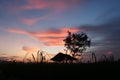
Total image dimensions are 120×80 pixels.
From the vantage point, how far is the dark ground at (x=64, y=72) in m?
4.43

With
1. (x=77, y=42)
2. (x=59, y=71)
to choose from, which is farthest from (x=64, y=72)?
(x=77, y=42)

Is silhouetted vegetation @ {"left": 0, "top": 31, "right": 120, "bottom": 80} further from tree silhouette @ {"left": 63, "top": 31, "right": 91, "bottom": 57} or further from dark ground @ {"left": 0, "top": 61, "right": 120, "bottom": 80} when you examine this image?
tree silhouette @ {"left": 63, "top": 31, "right": 91, "bottom": 57}

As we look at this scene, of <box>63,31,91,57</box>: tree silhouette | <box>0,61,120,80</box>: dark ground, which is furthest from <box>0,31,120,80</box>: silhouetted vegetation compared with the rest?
<box>63,31,91,57</box>: tree silhouette

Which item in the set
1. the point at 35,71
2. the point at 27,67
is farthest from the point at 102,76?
the point at 27,67

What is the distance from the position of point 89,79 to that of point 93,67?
1.39ft

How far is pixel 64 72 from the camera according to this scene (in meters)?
4.77

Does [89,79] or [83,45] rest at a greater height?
[83,45]

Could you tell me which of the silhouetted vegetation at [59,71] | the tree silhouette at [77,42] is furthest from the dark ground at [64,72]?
the tree silhouette at [77,42]

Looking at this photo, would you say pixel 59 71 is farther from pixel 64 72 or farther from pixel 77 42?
pixel 77 42

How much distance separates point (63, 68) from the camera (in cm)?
496

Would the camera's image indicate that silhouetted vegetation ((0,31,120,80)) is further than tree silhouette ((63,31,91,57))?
No

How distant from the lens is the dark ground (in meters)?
4.43

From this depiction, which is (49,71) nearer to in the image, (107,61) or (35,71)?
(35,71)

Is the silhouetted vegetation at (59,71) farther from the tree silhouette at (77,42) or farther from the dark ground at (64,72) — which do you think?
the tree silhouette at (77,42)
